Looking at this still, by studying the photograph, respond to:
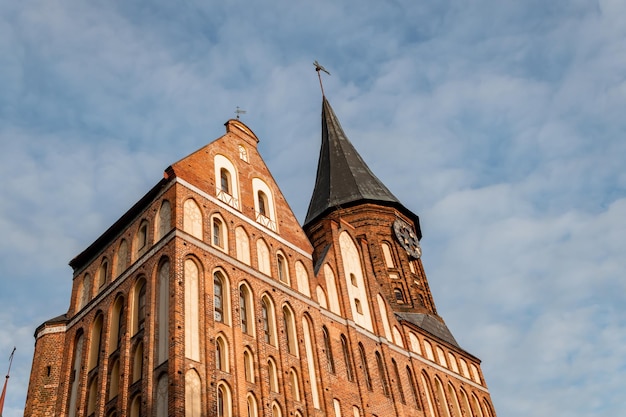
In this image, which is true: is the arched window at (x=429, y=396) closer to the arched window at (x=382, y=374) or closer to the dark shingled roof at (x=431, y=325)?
the arched window at (x=382, y=374)

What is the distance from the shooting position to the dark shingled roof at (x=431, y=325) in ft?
117

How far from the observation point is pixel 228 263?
24516mm

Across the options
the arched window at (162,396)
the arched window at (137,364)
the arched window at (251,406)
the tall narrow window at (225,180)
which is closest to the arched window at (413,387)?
the arched window at (251,406)

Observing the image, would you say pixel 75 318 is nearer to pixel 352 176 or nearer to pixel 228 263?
pixel 228 263

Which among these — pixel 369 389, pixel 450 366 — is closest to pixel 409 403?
pixel 369 389

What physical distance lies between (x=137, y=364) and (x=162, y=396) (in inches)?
83.4

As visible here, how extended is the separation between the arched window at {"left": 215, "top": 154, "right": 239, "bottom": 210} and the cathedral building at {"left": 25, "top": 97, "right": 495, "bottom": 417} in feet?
0.18

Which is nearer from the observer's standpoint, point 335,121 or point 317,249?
point 317,249

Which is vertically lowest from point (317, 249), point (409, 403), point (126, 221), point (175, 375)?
point (175, 375)

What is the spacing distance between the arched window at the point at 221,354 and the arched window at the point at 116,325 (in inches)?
136

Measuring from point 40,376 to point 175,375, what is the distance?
7.84m

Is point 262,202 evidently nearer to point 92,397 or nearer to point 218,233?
point 218,233

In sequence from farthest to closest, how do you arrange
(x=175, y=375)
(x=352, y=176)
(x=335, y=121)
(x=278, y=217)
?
(x=335, y=121) < (x=352, y=176) < (x=278, y=217) < (x=175, y=375)

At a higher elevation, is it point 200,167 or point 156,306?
point 200,167
